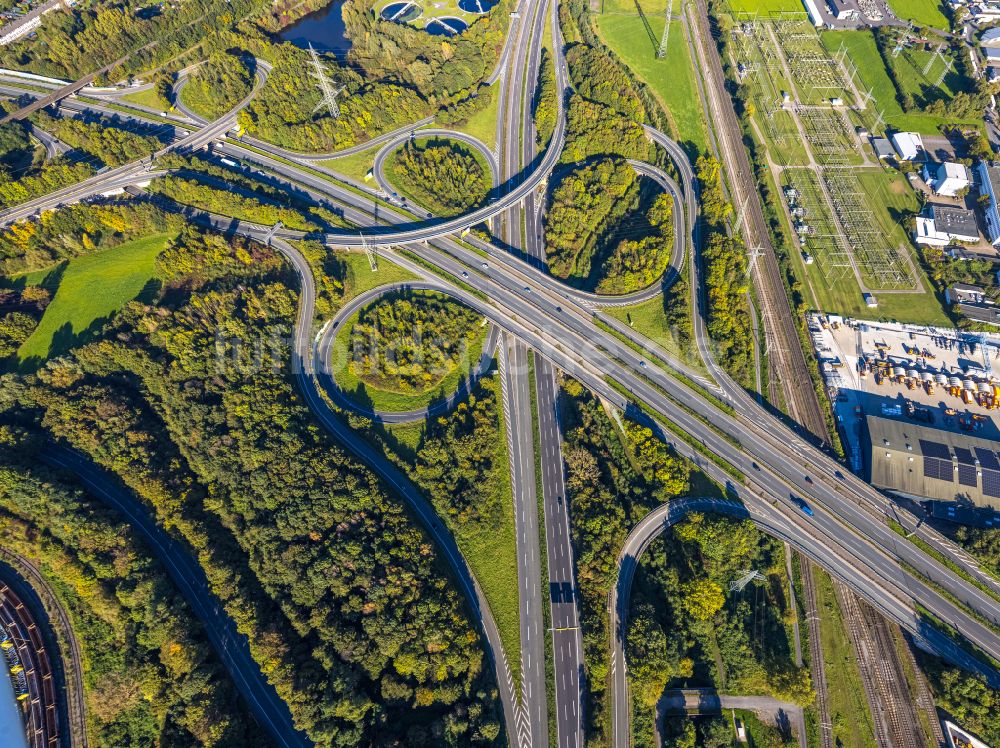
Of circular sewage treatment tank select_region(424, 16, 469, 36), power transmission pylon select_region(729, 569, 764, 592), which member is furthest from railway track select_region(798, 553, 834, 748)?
circular sewage treatment tank select_region(424, 16, 469, 36)

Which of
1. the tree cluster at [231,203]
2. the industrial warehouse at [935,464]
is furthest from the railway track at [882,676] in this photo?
the tree cluster at [231,203]

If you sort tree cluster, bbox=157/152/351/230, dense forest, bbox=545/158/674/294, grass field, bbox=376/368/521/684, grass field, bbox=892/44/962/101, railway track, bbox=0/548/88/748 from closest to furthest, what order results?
railway track, bbox=0/548/88/748 → grass field, bbox=376/368/521/684 → dense forest, bbox=545/158/674/294 → tree cluster, bbox=157/152/351/230 → grass field, bbox=892/44/962/101

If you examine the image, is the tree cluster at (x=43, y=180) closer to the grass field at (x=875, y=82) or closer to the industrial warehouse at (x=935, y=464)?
the industrial warehouse at (x=935, y=464)

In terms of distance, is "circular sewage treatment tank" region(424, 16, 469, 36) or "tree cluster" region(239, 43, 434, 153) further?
"circular sewage treatment tank" region(424, 16, 469, 36)

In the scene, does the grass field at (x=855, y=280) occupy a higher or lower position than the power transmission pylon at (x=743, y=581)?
higher

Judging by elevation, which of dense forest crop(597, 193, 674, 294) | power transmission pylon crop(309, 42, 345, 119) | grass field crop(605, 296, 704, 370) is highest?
power transmission pylon crop(309, 42, 345, 119)

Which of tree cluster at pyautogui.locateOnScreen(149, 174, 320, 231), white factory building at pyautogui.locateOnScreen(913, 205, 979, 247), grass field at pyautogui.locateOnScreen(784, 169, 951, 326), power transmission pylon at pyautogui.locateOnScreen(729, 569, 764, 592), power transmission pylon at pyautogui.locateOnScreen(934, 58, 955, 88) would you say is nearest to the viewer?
power transmission pylon at pyautogui.locateOnScreen(729, 569, 764, 592)

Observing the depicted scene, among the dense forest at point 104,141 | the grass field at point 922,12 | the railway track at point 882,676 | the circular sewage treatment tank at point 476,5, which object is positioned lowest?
the railway track at point 882,676

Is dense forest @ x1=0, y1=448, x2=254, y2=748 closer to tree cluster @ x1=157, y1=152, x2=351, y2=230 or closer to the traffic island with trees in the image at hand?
the traffic island with trees

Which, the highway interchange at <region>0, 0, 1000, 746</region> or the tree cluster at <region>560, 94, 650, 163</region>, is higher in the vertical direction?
the tree cluster at <region>560, 94, 650, 163</region>
